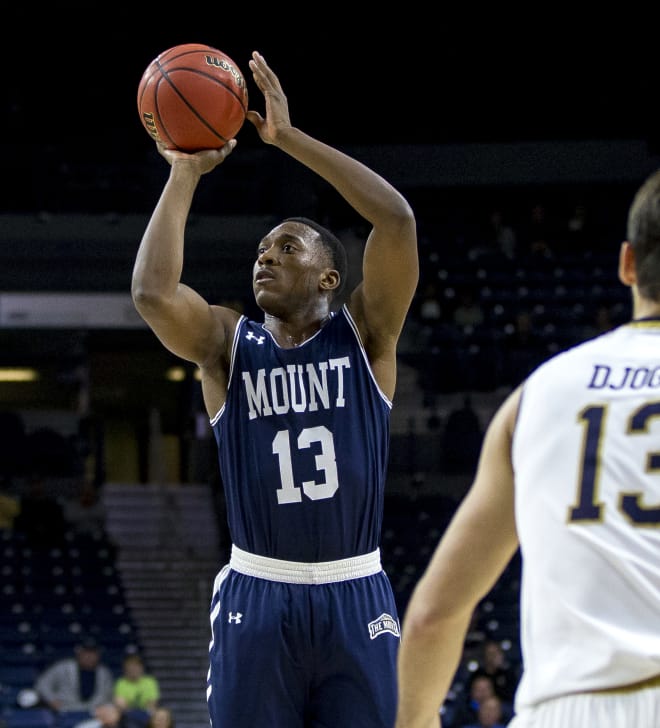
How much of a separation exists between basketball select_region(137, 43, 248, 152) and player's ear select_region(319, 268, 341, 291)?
0.56 metres

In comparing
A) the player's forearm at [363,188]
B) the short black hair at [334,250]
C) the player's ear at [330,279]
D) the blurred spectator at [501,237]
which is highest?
the blurred spectator at [501,237]

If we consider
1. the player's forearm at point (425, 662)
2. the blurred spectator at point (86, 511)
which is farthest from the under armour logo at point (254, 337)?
the blurred spectator at point (86, 511)

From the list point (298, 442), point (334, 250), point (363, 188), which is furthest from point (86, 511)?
point (363, 188)

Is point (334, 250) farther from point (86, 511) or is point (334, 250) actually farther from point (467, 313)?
point (86, 511)

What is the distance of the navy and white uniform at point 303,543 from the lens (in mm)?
3791

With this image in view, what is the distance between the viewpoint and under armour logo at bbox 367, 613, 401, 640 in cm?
388

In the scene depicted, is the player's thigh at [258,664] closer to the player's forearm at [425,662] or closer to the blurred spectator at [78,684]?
the player's forearm at [425,662]

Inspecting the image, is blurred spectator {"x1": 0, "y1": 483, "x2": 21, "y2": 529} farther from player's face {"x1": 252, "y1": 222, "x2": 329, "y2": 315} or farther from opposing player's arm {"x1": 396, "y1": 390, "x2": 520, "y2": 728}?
opposing player's arm {"x1": 396, "y1": 390, "x2": 520, "y2": 728}

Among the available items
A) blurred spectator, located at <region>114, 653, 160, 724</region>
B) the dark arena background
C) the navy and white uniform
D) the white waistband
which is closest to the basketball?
the navy and white uniform

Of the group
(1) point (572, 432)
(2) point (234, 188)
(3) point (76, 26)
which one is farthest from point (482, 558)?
(3) point (76, 26)

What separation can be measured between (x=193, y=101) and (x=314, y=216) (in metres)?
12.9

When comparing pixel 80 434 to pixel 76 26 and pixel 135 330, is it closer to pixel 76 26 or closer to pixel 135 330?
pixel 135 330

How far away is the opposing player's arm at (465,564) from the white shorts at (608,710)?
0.23 meters

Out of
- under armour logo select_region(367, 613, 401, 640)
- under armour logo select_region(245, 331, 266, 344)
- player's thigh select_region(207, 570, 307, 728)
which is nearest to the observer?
player's thigh select_region(207, 570, 307, 728)
